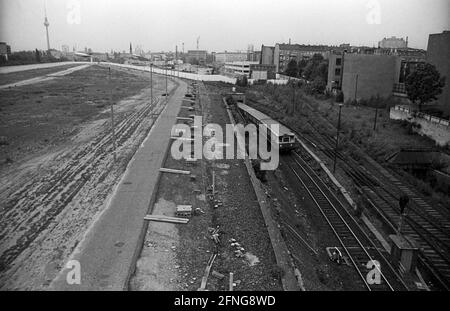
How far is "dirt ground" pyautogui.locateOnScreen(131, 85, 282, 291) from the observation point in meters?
7.62

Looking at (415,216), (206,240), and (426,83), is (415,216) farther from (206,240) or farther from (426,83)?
(426,83)

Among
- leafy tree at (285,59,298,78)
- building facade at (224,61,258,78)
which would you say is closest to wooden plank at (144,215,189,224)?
leafy tree at (285,59,298,78)

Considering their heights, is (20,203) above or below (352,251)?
above

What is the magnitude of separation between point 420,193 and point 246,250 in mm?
9048

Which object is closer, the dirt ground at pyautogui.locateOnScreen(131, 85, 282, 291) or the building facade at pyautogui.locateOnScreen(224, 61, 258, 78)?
the dirt ground at pyautogui.locateOnScreen(131, 85, 282, 291)

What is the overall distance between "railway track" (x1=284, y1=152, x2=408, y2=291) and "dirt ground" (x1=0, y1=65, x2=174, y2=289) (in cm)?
739

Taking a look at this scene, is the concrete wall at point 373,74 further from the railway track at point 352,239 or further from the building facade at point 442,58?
the railway track at point 352,239

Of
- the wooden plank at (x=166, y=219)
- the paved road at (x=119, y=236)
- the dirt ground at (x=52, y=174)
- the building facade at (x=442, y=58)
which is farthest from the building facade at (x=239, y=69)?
the wooden plank at (x=166, y=219)

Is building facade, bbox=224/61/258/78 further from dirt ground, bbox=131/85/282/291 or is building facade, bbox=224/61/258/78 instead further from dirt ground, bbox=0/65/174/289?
dirt ground, bbox=131/85/282/291

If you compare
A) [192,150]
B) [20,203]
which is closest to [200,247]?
[20,203]

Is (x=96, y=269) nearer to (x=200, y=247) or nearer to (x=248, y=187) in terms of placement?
(x=200, y=247)

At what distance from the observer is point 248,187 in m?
13.4
